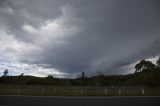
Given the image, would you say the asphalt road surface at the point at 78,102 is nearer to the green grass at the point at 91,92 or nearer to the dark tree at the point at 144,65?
the green grass at the point at 91,92

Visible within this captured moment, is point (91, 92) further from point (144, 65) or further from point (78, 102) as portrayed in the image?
point (144, 65)

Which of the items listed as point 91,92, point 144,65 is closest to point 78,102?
point 91,92

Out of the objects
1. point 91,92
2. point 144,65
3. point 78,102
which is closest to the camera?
point 78,102

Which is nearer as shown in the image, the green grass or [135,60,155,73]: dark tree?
the green grass

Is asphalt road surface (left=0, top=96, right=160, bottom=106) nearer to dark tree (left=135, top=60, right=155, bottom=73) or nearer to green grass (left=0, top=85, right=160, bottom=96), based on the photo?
green grass (left=0, top=85, right=160, bottom=96)

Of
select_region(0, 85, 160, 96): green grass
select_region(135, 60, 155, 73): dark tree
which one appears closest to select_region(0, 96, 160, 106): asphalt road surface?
select_region(0, 85, 160, 96): green grass

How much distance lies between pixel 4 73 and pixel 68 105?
89511 mm

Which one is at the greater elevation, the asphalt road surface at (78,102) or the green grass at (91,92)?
the green grass at (91,92)

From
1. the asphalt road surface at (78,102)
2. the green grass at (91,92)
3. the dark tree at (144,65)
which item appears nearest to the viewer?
the asphalt road surface at (78,102)

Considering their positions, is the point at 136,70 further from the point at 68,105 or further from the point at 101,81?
the point at 68,105

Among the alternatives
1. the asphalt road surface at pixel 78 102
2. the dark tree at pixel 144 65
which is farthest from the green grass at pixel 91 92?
the dark tree at pixel 144 65

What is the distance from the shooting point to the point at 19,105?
1393cm

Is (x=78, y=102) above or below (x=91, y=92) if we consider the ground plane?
below

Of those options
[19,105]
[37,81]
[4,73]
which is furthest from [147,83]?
[4,73]
